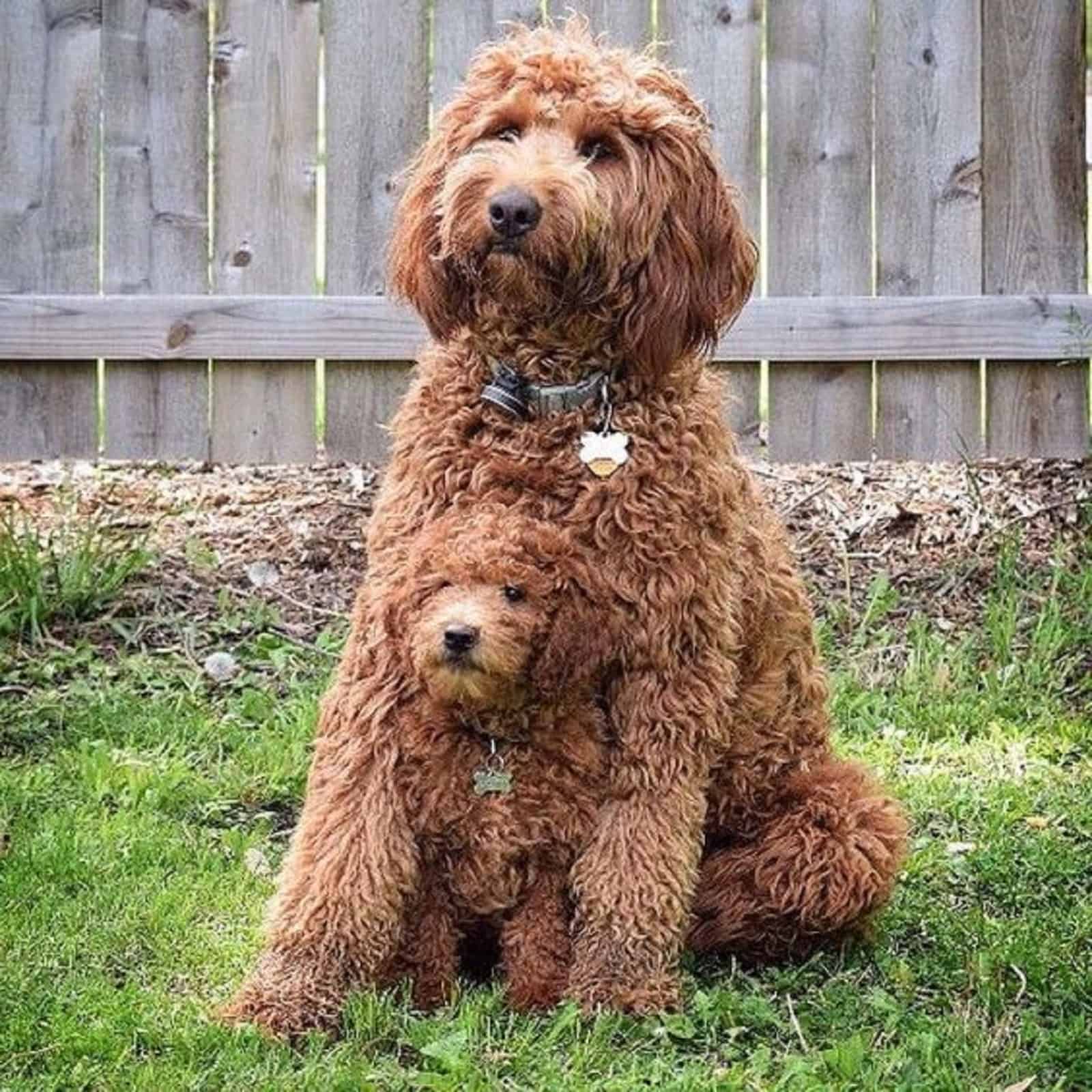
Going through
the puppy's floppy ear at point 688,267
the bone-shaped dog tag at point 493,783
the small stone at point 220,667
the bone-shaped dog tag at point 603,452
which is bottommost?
the small stone at point 220,667

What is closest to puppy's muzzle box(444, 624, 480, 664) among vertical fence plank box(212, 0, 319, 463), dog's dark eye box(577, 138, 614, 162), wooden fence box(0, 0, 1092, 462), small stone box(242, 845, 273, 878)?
dog's dark eye box(577, 138, 614, 162)

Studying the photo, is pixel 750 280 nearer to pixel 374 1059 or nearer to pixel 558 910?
pixel 558 910

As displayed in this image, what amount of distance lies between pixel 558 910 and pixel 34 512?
3.23 m

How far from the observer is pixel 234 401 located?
6543 millimetres

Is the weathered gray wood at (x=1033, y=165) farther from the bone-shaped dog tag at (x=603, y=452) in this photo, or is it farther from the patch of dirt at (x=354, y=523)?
the bone-shaped dog tag at (x=603, y=452)

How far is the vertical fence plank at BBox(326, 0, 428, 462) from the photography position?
21.3ft

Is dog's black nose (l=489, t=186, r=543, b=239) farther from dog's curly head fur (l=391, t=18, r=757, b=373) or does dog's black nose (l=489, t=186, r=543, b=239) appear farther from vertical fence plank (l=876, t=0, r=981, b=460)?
vertical fence plank (l=876, t=0, r=981, b=460)

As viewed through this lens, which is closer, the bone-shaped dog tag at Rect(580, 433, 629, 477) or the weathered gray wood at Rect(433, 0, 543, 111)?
the bone-shaped dog tag at Rect(580, 433, 629, 477)

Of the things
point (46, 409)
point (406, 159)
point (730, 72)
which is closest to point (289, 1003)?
point (46, 409)

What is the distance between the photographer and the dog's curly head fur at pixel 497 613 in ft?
12.4

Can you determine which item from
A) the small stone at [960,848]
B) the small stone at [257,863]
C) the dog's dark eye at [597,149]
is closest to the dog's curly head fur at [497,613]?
the dog's dark eye at [597,149]

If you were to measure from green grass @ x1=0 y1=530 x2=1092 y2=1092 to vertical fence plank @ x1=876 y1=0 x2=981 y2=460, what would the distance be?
0.60 m

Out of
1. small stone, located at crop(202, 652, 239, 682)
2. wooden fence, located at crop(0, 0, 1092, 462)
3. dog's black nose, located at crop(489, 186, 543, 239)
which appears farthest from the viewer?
wooden fence, located at crop(0, 0, 1092, 462)

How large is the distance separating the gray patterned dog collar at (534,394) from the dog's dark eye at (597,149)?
1.27 ft
